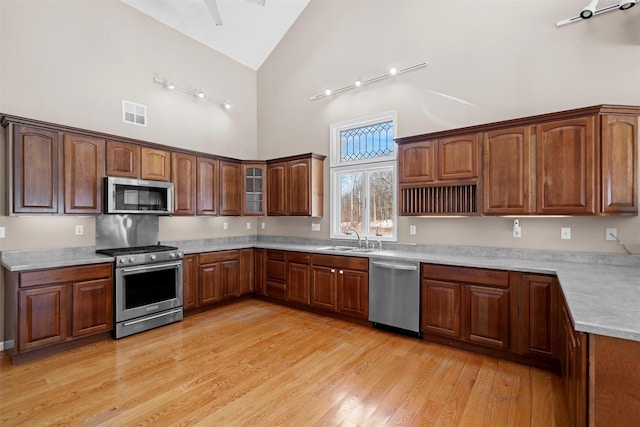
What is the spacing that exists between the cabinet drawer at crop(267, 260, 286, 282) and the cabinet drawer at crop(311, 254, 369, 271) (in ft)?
2.00

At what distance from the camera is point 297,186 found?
4961mm

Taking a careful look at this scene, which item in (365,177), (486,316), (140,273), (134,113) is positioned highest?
(134,113)

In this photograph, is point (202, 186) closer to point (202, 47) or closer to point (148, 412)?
point (202, 47)

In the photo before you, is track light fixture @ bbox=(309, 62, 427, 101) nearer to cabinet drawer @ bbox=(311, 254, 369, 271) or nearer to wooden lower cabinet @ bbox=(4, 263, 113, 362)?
cabinet drawer @ bbox=(311, 254, 369, 271)

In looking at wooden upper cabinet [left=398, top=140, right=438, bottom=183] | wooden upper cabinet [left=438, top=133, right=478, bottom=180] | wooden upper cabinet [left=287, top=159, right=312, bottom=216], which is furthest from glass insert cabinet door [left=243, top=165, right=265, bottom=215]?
wooden upper cabinet [left=438, top=133, right=478, bottom=180]

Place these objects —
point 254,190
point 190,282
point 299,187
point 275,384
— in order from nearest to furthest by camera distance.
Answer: point 275,384 → point 190,282 → point 299,187 → point 254,190

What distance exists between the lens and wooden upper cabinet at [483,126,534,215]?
3068mm

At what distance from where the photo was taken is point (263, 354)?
3.12 metres

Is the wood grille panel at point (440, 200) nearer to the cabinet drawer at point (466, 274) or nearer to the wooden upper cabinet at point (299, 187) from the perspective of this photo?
the cabinet drawer at point (466, 274)

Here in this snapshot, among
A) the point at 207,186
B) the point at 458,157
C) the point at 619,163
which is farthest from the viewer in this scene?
the point at 207,186

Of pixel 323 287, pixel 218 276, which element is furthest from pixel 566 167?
pixel 218 276

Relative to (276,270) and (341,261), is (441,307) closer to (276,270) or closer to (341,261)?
(341,261)

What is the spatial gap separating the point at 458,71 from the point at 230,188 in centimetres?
366

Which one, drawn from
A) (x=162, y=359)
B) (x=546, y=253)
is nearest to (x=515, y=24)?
(x=546, y=253)
